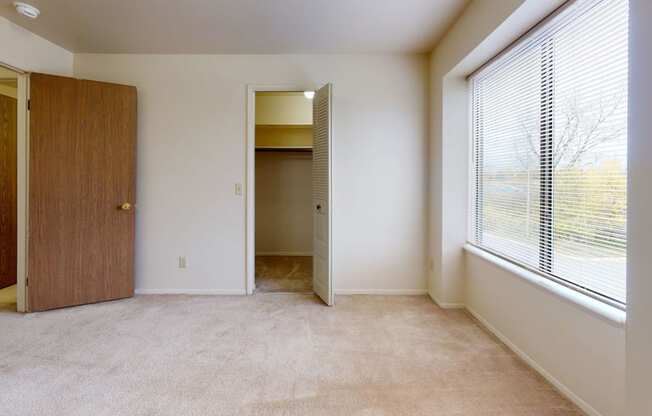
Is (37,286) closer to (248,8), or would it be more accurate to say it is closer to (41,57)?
(41,57)

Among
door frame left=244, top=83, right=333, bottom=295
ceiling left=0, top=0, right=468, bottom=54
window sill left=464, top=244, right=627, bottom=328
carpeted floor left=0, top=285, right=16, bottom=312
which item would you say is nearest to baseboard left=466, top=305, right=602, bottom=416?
window sill left=464, top=244, right=627, bottom=328

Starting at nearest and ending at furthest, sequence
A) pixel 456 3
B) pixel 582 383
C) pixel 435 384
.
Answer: pixel 582 383, pixel 435 384, pixel 456 3

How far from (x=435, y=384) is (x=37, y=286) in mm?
3553

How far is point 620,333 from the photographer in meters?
1.66

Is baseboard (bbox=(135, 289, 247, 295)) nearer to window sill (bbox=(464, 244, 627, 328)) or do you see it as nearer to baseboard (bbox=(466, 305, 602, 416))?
baseboard (bbox=(466, 305, 602, 416))

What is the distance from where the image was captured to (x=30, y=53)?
3369mm

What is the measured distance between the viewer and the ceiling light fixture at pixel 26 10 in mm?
2811

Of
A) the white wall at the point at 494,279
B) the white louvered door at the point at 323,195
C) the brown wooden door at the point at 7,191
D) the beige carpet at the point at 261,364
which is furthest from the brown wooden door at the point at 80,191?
the white wall at the point at 494,279

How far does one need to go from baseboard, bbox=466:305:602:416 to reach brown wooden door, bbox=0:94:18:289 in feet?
16.6

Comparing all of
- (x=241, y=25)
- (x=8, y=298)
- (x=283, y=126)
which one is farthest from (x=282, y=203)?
(x=8, y=298)

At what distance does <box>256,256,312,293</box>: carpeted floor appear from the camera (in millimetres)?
4211

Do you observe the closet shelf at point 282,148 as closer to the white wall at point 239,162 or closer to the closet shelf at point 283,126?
the closet shelf at point 283,126

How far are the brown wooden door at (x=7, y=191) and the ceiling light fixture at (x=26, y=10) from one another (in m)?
1.73

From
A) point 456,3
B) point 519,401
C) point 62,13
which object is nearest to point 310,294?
point 519,401
